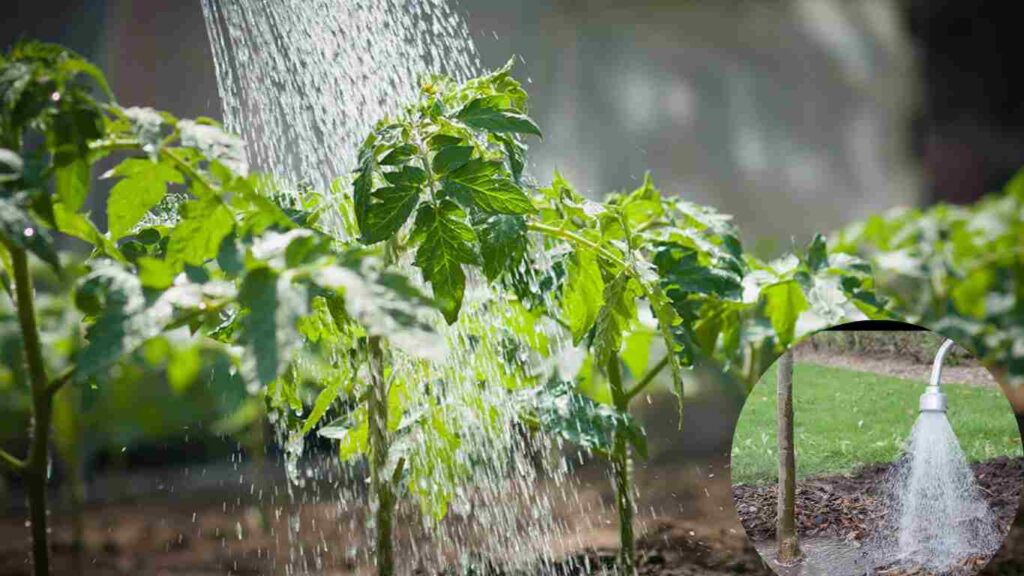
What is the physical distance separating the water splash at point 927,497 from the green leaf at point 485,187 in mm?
559

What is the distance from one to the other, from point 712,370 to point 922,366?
1501mm

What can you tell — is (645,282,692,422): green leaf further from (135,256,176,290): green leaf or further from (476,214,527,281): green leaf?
(135,256,176,290): green leaf

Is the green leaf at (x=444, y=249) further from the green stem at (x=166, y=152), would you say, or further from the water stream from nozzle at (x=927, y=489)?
the water stream from nozzle at (x=927, y=489)

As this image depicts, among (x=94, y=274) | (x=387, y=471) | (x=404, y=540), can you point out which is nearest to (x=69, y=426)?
(x=404, y=540)

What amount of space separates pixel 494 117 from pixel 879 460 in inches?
23.4

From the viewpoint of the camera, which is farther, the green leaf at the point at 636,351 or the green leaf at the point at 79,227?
the green leaf at the point at 636,351

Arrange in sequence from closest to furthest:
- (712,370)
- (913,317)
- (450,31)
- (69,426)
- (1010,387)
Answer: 1. (1010,387)
2. (69,426)
3. (913,317)
4. (450,31)
5. (712,370)

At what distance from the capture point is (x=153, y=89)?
2.16m

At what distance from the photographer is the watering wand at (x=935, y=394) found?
106cm

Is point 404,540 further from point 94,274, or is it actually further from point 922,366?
point 94,274

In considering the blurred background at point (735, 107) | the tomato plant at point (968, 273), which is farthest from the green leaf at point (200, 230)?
A: the blurred background at point (735, 107)

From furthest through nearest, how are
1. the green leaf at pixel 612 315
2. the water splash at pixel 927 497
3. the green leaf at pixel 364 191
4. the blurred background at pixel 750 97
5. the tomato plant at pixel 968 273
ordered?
the blurred background at pixel 750 97 → the tomato plant at pixel 968 273 → the water splash at pixel 927 497 → the green leaf at pixel 612 315 → the green leaf at pixel 364 191

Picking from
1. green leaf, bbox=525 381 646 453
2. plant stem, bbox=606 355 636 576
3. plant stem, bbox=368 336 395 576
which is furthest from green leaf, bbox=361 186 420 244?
plant stem, bbox=606 355 636 576

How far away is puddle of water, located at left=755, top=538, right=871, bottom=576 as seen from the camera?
1.07 meters
